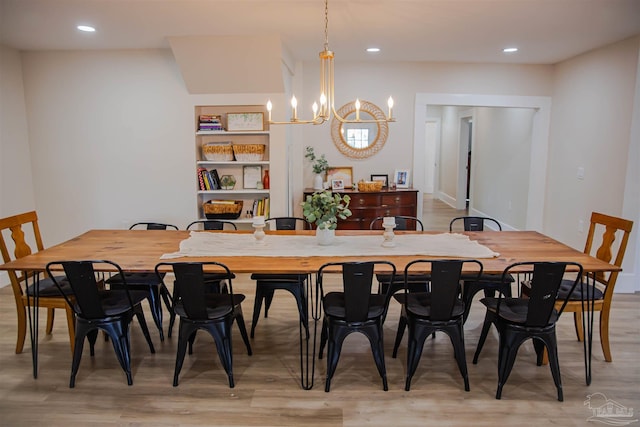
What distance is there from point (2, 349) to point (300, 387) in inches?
86.3

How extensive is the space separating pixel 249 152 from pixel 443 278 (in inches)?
118

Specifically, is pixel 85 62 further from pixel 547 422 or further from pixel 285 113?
pixel 547 422

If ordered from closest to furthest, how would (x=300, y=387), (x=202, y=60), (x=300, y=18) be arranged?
(x=300, y=387) < (x=300, y=18) < (x=202, y=60)

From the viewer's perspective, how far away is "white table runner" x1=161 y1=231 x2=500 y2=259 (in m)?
2.96

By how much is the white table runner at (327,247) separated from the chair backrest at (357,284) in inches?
15.0

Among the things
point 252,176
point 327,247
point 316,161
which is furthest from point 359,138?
point 327,247

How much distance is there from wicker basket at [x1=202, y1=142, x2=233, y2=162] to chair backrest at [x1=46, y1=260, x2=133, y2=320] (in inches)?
94.6

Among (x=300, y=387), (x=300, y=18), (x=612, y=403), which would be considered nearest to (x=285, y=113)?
(x=300, y=18)

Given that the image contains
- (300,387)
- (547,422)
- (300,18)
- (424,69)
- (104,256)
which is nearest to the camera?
(547,422)

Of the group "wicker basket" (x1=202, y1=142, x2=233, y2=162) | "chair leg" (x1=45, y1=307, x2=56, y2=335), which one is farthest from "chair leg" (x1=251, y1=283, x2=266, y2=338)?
"wicker basket" (x1=202, y1=142, x2=233, y2=162)

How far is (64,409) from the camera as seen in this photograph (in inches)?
100

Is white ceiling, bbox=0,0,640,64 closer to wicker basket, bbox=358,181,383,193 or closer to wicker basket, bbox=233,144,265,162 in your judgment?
wicker basket, bbox=233,144,265,162

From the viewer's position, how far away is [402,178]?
5.76m
